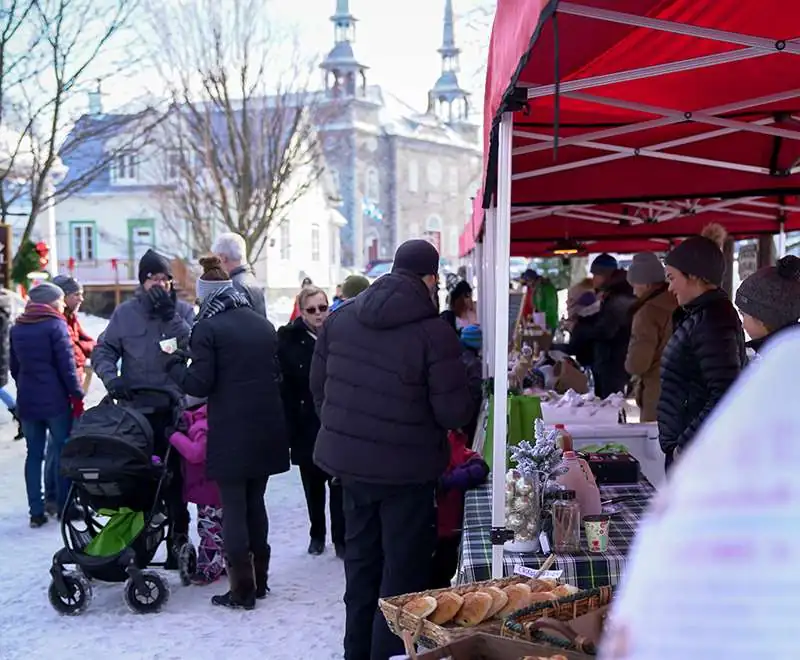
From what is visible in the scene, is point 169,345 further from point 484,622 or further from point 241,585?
point 484,622

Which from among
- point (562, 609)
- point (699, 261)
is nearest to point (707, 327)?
point (699, 261)

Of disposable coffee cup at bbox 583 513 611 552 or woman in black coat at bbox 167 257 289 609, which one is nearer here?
disposable coffee cup at bbox 583 513 611 552

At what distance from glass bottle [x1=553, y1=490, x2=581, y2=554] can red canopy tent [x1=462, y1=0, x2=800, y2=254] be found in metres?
1.33

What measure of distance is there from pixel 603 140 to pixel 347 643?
10.9 feet

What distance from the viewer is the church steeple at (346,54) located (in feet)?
202

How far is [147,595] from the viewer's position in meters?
5.27

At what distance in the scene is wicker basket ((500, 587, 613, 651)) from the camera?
94.0 inches

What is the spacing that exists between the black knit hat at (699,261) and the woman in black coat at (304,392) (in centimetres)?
273

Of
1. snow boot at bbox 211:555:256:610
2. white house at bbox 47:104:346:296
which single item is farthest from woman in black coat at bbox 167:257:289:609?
white house at bbox 47:104:346:296

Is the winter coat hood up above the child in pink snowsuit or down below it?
above

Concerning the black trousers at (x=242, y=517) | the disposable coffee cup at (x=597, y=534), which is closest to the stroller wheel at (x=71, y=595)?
the black trousers at (x=242, y=517)

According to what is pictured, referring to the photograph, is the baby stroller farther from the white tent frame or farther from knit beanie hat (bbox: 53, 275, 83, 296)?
knit beanie hat (bbox: 53, 275, 83, 296)

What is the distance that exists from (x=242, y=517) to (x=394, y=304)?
1.99 m

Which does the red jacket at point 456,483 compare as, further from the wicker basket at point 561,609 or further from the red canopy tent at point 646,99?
the wicker basket at point 561,609
